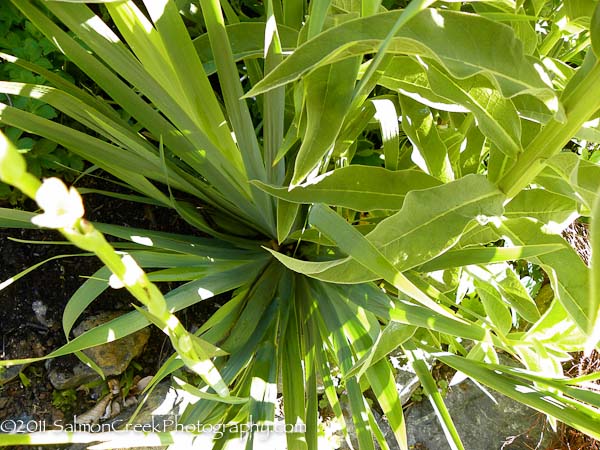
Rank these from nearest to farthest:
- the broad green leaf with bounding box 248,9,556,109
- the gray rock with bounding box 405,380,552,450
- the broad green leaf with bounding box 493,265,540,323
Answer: the broad green leaf with bounding box 248,9,556,109 → the broad green leaf with bounding box 493,265,540,323 → the gray rock with bounding box 405,380,552,450

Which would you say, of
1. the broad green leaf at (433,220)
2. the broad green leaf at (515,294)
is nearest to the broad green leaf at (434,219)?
the broad green leaf at (433,220)

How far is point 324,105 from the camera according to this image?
0.58 metres

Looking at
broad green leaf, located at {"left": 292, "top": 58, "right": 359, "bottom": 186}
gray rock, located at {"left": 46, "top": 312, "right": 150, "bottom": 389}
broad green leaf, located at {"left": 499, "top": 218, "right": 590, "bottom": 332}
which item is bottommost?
gray rock, located at {"left": 46, "top": 312, "right": 150, "bottom": 389}

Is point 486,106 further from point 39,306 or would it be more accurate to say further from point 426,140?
point 39,306

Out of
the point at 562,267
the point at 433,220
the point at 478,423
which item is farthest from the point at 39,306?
the point at 478,423

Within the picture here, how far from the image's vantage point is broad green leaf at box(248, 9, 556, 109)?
18.2 inches

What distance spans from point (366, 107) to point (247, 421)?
0.57 m

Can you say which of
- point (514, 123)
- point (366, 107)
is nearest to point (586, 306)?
point (514, 123)

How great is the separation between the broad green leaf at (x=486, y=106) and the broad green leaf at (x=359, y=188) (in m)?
0.11

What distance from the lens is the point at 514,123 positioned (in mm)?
572

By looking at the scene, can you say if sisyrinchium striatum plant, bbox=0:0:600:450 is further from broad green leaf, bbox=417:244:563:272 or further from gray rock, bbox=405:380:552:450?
gray rock, bbox=405:380:552:450

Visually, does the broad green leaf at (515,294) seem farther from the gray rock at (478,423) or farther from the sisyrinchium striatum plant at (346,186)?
the gray rock at (478,423)

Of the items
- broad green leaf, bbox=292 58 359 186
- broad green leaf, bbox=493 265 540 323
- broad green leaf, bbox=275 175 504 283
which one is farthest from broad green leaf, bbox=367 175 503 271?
broad green leaf, bbox=493 265 540 323

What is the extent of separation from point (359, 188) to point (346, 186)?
2cm
